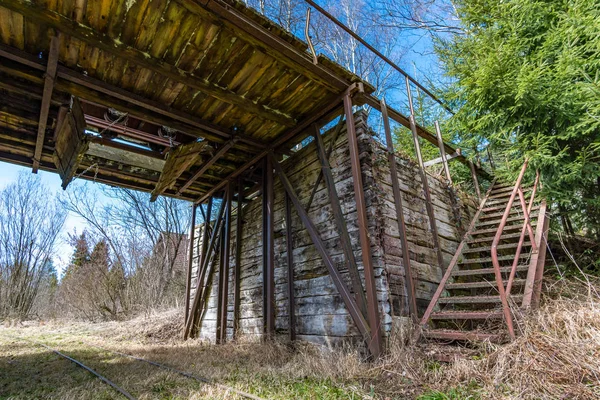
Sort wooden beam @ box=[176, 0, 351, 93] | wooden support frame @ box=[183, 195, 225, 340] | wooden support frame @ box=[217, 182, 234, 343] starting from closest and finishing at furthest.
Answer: wooden beam @ box=[176, 0, 351, 93], wooden support frame @ box=[217, 182, 234, 343], wooden support frame @ box=[183, 195, 225, 340]

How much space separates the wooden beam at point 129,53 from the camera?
315cm

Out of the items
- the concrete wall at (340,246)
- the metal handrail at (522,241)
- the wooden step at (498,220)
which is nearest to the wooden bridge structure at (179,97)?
the concrete wall at (340,246)

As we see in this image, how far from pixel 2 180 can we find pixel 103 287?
10.3m

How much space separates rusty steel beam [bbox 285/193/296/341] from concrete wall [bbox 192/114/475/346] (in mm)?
72

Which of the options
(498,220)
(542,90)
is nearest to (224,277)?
(498,220)

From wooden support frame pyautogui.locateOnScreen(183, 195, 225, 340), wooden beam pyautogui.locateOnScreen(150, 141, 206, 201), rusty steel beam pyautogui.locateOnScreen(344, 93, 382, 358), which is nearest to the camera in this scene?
rusty steel beam pyautogui.locateOnScreen(344, 93, 382, 358)

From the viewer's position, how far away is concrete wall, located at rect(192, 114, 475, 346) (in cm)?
413

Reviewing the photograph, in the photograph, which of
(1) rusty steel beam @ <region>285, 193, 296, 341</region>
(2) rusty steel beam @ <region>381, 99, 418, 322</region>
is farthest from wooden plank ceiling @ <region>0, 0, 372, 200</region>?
(1) rusty steel beam @ <region>285, 193, 296, 341</region>

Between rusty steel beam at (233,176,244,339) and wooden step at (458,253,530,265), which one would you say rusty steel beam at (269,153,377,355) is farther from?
wooden step at (458,253,530,265)

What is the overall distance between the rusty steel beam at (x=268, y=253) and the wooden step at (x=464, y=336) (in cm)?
250

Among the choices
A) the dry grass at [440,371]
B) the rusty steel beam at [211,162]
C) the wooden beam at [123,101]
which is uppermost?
the wooden beam at [123,101]

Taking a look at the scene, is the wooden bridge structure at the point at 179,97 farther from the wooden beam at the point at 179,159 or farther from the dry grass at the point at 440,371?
the dry grass at the point at 440,371

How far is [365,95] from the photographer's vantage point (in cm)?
481

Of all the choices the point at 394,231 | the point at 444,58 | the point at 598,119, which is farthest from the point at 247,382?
the point at 444,58
